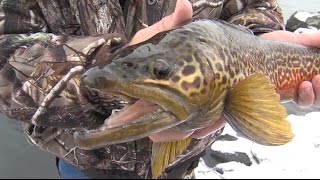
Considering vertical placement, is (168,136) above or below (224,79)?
below

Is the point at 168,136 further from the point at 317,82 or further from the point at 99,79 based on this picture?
the point at 317,82

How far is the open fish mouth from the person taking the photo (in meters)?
1.33

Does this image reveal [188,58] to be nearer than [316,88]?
Yes

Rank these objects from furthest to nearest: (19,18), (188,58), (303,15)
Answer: (303,15) < (19,18) < (188,58)

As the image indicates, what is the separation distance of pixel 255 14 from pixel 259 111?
1.07 m

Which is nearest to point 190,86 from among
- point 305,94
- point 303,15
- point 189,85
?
point 189,85

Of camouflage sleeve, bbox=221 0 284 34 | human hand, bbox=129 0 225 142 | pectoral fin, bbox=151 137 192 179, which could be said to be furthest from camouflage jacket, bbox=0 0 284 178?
pectoral fin, bbox=151 137 192 179

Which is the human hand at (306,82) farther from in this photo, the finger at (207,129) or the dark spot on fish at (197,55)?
the dark spot on fish at (197,55)

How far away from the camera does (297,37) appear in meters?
2.39

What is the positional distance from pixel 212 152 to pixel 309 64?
197cm

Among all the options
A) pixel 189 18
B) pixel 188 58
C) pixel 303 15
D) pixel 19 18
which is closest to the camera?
pixel 188 58

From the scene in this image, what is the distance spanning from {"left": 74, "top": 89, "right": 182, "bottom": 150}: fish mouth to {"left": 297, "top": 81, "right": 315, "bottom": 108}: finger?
93 centimetres

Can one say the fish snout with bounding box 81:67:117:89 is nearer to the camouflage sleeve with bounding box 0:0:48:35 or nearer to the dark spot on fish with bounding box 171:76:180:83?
the dark spot on fish with bounding box 171:76:180:83

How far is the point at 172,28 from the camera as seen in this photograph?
5.54ft
